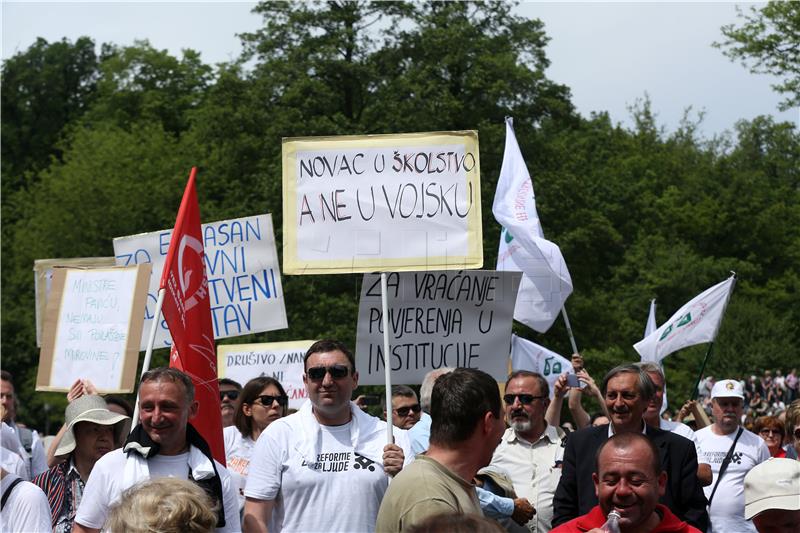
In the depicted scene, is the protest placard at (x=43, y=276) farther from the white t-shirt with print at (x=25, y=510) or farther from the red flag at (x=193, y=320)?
the white t-shirt with print at (x=25, y=510)

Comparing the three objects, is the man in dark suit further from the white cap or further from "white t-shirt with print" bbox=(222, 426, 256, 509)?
the white cap

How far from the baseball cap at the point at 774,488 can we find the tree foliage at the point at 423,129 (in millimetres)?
25357

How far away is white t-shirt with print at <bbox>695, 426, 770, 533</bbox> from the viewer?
9.20 metres

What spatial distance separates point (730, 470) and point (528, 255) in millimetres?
4839

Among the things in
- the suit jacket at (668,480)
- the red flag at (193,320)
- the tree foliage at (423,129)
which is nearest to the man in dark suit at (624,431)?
the suit jacket at (668,480)

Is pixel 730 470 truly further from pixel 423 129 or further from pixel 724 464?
pixel 423 129

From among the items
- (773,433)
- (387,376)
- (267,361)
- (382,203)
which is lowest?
(773,433)

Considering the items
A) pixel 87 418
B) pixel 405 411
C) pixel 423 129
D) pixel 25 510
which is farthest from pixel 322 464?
pixel 423 129

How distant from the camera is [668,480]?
235 inches

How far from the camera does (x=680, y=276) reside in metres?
45.5

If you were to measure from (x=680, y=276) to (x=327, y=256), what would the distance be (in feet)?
128

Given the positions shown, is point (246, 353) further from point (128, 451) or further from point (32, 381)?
point (32, 381)

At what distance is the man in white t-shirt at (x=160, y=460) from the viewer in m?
5.43

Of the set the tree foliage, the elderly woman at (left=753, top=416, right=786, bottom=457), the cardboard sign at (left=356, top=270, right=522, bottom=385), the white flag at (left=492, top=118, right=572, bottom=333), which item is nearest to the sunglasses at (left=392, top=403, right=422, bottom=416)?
the cardboard sign at (left=356, top=270, right=522, bottom=385)
